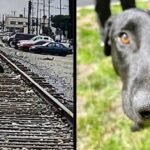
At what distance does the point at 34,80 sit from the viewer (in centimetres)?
164

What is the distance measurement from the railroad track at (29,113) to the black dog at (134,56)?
338 millimetres

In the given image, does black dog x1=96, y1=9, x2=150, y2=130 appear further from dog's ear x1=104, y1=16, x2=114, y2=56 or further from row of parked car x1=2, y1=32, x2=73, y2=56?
row of parked car x1=2, y1=32, x2=73, y2=56

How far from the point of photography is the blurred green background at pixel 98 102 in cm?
247

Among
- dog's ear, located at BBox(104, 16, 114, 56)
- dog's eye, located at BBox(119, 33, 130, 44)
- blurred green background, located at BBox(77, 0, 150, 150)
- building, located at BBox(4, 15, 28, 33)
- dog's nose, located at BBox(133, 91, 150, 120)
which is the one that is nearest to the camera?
building, located at BBox(4, 15, 28, 33)

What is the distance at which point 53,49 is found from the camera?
64.6 inches

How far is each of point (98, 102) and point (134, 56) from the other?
793mm

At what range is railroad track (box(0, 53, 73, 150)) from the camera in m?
1.64

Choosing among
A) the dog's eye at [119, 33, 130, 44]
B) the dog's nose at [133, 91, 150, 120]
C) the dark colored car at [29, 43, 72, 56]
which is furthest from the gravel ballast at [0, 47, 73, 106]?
the dog's eye at [119, 33, 130, 44]

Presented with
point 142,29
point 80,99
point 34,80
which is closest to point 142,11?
point 142,29

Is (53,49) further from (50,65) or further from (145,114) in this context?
(145,114)

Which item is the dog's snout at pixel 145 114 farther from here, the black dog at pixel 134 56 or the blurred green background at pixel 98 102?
the blurred green background at pixel 98 102

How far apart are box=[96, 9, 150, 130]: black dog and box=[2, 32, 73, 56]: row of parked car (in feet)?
1.29

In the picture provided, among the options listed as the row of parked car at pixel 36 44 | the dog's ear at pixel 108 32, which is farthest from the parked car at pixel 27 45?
the dog's ear at pixel 108 32

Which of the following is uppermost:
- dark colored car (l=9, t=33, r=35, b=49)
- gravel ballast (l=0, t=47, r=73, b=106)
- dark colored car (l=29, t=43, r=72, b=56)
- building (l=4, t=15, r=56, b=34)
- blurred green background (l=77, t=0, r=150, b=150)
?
building (l=4, t=15, r=56, b=34)
